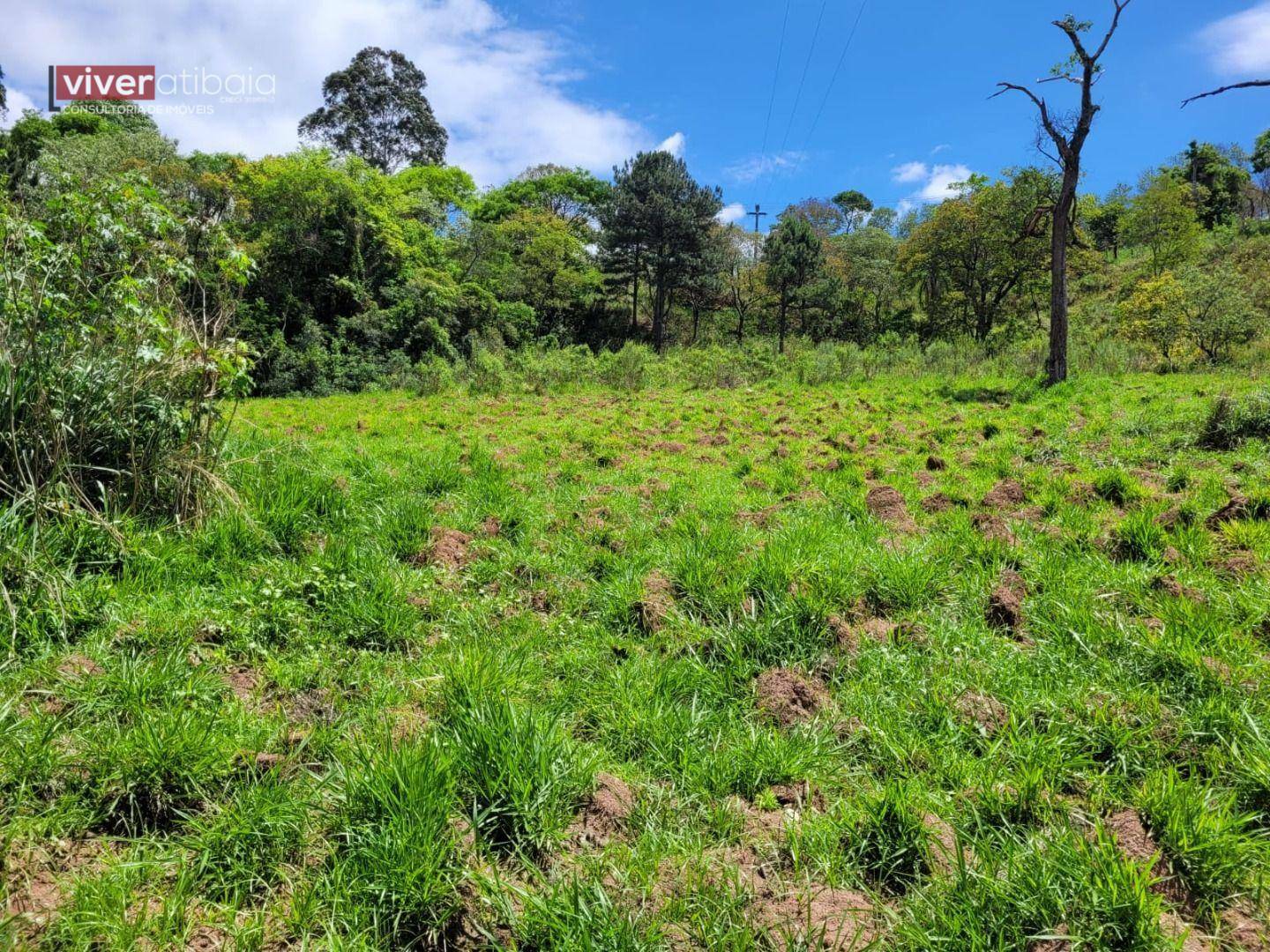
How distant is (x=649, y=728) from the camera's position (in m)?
2.45

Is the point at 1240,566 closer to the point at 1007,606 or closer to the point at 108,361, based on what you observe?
the point at 1007,606

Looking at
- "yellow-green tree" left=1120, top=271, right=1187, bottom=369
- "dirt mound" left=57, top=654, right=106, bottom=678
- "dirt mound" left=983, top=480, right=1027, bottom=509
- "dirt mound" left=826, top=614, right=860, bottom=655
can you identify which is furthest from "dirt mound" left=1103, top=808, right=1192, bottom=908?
"yellow-green tree" left=1120, top=271, right=1187, bottom=369

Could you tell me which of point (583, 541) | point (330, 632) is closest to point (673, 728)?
point (330, 632)

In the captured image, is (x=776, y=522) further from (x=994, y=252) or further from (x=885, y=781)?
(x=994, y=252)

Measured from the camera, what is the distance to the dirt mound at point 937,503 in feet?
16.1

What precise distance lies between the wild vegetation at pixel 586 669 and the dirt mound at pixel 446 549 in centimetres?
3

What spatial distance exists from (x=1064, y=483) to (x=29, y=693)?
21.7ft

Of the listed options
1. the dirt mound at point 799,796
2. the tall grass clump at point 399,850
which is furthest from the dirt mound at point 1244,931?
the tall grass clump at point 399,850

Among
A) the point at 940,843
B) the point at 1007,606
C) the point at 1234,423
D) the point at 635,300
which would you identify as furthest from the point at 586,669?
the point at 635,300

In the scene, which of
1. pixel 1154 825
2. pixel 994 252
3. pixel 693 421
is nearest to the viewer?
pixel 1154 825

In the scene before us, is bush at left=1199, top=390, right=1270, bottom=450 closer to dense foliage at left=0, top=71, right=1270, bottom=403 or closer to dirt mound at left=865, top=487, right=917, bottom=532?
dirt mound at left=865, top=487, right=917, bottom=532

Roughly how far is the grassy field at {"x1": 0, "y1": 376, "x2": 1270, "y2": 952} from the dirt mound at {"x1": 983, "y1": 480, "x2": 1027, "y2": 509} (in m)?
0.06

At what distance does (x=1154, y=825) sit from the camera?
71.8 inches

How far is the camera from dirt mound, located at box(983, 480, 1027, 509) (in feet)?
16.0
